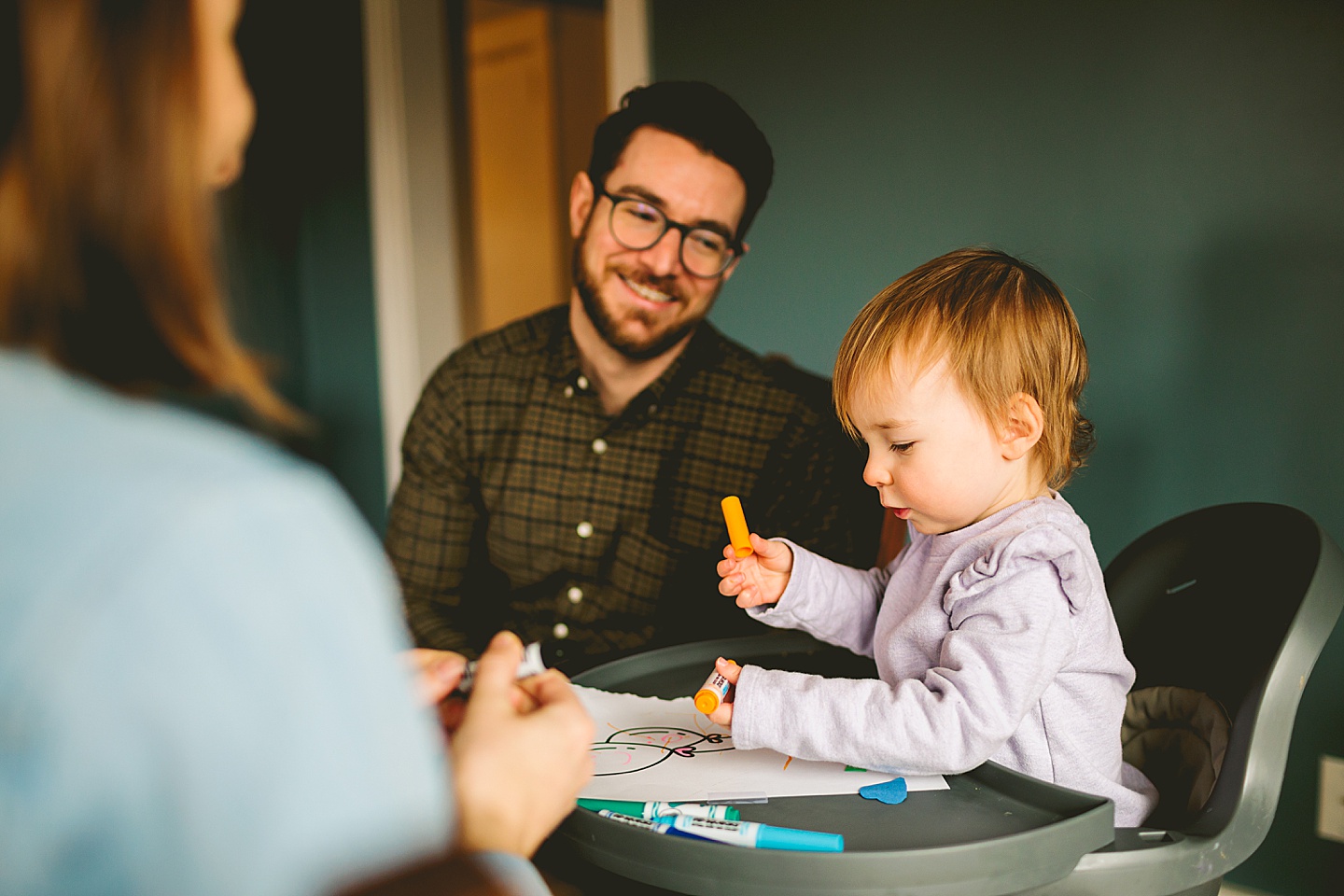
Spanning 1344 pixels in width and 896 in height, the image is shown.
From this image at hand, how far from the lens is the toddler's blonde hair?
0.92m

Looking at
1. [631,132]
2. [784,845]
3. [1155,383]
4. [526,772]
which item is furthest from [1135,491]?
[526,772]

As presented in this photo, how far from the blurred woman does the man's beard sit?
3.28ft

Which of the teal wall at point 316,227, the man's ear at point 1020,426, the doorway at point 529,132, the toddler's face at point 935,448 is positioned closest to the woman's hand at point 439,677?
the toddler's face at point 935,448

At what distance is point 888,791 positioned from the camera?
80cm

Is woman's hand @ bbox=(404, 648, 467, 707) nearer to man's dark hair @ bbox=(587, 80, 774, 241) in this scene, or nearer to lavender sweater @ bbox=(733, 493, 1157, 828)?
lavender sweater @ bbox=(733, 493, 1157, 828)

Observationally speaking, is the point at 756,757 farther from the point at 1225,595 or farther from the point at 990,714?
the point at 1225,595

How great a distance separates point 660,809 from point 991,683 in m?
0.29

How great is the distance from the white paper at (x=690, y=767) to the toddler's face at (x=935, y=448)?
0.26 meters

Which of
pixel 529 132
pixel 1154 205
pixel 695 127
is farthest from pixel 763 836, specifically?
pixel 529 132

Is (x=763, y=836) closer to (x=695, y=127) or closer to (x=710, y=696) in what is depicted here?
(x=710, y=696)

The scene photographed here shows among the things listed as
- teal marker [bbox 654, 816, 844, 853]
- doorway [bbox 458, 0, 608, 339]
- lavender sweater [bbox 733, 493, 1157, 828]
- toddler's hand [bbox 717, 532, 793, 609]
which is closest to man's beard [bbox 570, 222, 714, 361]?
toddler's hand [bbox 717, 532, 793, 609]

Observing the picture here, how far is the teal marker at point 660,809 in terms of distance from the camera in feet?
2.48

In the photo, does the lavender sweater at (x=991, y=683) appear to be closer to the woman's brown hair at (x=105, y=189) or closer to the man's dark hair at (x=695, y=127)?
the woman's brown hair at (x=105, y=189)

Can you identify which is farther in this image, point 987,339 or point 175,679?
point 987,339
